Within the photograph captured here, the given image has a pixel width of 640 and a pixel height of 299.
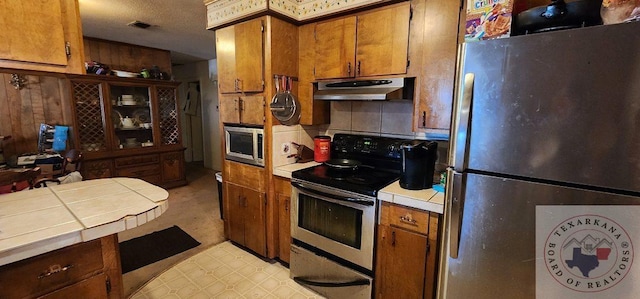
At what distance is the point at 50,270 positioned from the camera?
3.53ft

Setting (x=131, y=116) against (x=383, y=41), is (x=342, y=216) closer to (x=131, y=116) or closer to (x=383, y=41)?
(x=383, y=41)

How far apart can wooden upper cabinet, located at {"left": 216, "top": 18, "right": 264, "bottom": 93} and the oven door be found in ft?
3.08

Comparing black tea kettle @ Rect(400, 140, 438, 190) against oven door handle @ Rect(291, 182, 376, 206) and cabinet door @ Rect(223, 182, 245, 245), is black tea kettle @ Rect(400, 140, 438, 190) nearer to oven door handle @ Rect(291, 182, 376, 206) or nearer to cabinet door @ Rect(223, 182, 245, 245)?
oven door handle @ Rect(291, 182, 376, 206)

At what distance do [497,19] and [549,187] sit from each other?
2.42 ft

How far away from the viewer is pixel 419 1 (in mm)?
1722

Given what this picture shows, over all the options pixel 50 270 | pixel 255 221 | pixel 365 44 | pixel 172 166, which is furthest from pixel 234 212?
pixel 172 166

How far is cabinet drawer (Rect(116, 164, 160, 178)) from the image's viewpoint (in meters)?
4.01

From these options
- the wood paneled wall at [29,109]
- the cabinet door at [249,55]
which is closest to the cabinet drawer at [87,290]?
the cabinet door at [249,55]

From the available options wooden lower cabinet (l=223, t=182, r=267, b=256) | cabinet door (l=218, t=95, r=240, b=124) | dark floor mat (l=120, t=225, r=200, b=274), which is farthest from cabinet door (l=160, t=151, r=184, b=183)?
cabinet door (l=218, t=95, r=240, b=124)

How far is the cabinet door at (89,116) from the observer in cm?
360

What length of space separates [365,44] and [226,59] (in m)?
1.27

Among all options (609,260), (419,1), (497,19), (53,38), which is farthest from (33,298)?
(419,1)

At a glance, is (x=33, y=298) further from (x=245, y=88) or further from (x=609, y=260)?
(x=609, y=260)

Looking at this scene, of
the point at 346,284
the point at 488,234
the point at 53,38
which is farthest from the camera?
the point at 346,284
